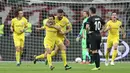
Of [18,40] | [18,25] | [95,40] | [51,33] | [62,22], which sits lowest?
[18,40]

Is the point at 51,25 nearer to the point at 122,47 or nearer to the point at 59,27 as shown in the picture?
the point at 59,27

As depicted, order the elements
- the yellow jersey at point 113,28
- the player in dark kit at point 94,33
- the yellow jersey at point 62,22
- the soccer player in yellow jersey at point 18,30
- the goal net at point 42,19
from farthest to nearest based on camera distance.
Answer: the goal net at point 42,19 → the yellow jersey at point 113,28 → the soccer player in yellow jersey at point 18,30 → the yellow jersey at point 62,22 → the player in dark kit at point 94,33

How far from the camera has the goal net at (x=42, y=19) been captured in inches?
984

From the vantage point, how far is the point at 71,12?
2605 centimetres

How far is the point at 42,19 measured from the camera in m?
25.8

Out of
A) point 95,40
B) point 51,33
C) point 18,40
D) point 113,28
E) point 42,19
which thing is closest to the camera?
point 95,40

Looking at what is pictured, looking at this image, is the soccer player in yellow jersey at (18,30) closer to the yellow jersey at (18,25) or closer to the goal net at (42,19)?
the yellow jersey at (18,25)

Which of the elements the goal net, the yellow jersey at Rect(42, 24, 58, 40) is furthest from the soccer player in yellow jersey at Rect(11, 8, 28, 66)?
the goal net

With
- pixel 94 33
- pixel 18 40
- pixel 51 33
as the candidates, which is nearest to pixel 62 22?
pixel 51 33

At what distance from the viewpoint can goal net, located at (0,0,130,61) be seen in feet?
82.0

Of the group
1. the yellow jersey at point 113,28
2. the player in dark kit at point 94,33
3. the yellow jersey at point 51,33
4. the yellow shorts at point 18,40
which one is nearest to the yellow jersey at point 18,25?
the yellow shorts at point 18,40

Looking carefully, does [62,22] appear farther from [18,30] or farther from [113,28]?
[113,28]

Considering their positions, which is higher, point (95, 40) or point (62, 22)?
point (62, 22)

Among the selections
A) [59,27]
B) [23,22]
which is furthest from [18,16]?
[59,27]
